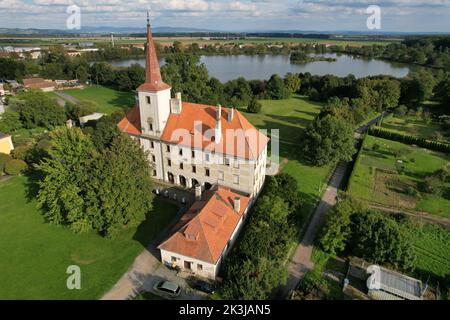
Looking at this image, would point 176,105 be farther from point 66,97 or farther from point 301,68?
point 301,68

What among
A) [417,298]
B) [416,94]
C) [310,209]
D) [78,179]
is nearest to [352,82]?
[416,94]

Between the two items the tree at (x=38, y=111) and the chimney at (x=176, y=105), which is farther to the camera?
the tree at (x=38, y=111)

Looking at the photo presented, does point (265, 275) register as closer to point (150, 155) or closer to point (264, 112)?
point (150, 155)

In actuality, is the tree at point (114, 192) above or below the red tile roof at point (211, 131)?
below

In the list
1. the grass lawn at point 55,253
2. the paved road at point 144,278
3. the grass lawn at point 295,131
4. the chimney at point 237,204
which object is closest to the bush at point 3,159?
the grass lawn at point 55,253

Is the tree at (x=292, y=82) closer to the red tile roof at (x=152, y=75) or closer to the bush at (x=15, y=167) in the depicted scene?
the red tile roof at (x=152, y=75)

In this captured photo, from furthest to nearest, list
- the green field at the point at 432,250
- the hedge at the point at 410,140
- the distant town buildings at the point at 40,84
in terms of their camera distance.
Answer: the distant town buildings at the point at 40,84
the hedge at the point at 410,140
the green field at the point at 432,250

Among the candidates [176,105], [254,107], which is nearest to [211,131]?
[176,105]
